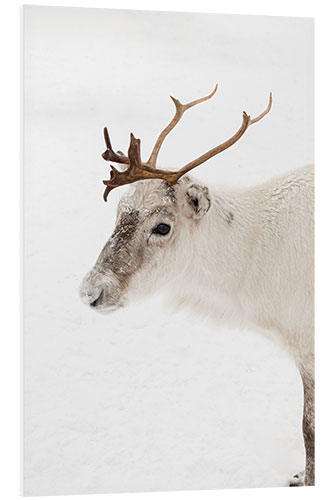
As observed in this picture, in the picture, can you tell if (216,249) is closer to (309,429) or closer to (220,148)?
(220,148)

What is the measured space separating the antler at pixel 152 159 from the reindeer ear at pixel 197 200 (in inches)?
5.1

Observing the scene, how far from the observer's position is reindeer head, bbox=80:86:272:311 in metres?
4.48

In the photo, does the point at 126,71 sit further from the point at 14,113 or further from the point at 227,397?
the point at 227,397

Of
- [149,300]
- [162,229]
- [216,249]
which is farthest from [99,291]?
[216,249]

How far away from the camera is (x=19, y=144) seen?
15.0 ft

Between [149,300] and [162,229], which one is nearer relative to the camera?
[162,229]

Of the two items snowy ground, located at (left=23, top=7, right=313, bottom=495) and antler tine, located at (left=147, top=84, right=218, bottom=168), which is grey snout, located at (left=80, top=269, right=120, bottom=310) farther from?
antler tine, located at (left=147, top=84, right=218, bottom=168)

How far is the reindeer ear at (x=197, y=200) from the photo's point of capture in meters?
4.50

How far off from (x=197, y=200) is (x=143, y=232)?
0.30 m

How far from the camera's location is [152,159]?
469 cm

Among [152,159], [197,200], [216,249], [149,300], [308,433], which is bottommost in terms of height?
[308,433]

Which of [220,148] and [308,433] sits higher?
[220,148]
